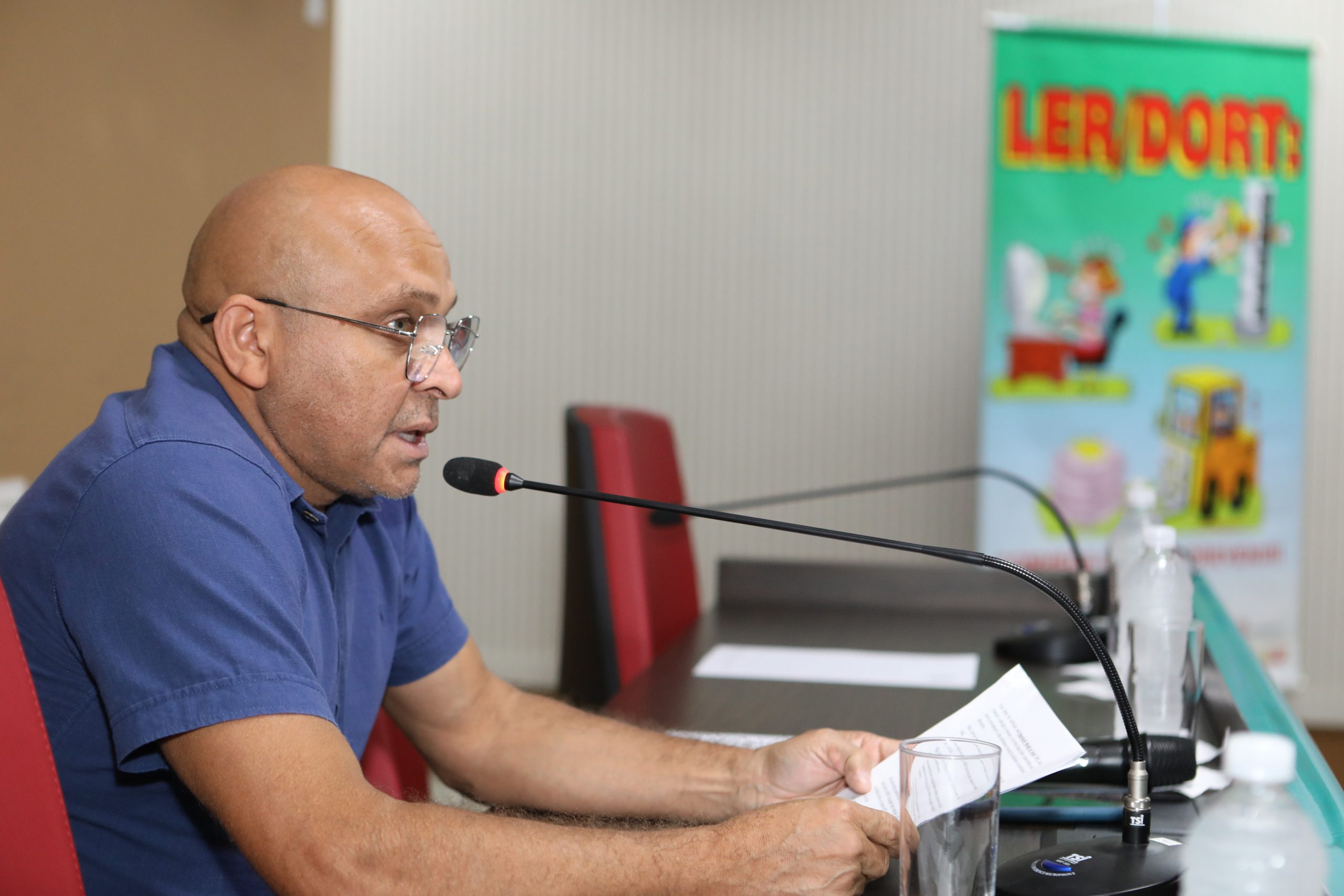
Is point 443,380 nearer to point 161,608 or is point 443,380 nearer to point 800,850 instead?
point 161,608

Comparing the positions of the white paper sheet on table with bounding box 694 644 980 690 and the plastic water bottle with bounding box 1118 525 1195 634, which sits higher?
the plastic water bottle with bounding box 1118 525 1195 634

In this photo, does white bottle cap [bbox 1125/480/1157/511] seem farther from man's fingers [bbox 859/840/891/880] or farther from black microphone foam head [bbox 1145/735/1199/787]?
man's fingers [bbox 859/840/891/880]

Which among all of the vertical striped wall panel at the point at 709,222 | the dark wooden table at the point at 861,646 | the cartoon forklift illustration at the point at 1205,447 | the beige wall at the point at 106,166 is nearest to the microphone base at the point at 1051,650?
the dark wooden table at the point at 861,646

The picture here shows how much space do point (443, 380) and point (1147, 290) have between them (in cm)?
291

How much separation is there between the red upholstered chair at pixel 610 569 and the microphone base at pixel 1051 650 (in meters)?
0.54

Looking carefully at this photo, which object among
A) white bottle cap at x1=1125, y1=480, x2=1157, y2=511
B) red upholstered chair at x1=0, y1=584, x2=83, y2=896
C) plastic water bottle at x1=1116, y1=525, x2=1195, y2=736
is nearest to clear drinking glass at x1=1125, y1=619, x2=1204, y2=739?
plastic water bottle at x1=1116, y1=525, x2=1195, y2=736

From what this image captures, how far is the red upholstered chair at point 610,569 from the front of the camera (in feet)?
6.17

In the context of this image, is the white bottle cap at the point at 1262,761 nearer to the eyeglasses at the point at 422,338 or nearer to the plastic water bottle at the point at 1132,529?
the eyeglasses at the point at 422,338

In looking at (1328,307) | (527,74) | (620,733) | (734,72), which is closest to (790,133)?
(734,72)

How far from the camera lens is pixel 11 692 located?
2.60 feet

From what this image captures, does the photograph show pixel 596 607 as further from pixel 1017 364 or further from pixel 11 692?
pixel 1017 364

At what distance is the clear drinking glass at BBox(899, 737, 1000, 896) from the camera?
803 mm

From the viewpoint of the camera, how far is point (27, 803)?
79cm

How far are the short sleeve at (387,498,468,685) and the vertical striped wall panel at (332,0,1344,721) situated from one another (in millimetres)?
2946
